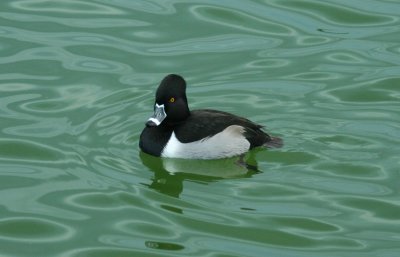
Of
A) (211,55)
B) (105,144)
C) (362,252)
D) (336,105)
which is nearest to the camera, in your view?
(362,252)

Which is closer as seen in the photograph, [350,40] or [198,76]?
[198,76]

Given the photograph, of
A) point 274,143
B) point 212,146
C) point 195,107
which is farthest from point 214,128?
point 195,107

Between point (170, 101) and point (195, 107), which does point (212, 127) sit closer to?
point (170, 101)

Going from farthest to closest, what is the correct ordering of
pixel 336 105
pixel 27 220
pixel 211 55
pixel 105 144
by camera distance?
pixel 211 55, pixel 336 105, pixel 105 144, pixel 27 220

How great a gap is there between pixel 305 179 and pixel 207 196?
1052mm

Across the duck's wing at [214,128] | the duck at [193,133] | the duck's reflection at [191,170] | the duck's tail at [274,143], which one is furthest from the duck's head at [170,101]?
the duck's tail at [274,143]

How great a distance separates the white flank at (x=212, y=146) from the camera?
1428cm

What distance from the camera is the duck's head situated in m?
14.3

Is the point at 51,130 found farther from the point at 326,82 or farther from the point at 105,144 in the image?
the point at 326,82

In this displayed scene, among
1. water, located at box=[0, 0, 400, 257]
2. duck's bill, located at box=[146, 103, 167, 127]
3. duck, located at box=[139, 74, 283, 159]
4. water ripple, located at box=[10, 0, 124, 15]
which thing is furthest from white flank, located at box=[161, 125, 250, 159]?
water ripple, located at box=[10, 0, 124, 15]

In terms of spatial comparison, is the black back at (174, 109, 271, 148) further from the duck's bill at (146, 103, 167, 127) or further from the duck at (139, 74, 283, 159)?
the duck's bill at (146, 103, 167, 127)

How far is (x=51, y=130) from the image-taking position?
15.0m

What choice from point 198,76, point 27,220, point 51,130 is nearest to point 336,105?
point 198,76

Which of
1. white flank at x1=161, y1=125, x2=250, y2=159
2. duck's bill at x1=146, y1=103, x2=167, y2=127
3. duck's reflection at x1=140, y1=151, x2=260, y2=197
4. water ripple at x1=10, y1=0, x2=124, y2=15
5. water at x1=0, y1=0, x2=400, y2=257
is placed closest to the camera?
water at x1=0, y1=0, x2=400, y2=257
